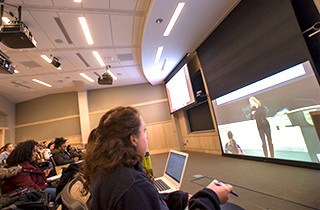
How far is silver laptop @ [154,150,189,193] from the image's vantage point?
125 centimetres

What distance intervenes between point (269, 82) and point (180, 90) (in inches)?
139

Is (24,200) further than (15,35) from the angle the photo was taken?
No

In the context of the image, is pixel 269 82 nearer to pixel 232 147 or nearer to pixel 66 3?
pixel 232 147

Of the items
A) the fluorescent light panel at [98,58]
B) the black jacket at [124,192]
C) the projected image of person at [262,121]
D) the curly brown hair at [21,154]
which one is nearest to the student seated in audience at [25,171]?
the curly brown hair at [21,154]

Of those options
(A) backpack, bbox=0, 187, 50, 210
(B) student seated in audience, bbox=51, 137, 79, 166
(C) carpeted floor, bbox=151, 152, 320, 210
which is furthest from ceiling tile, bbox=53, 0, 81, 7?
(C) carpeted floor, bbox=151, 152, 320, 210

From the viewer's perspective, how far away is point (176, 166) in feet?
4.54

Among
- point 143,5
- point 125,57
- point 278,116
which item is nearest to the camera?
point 278,116

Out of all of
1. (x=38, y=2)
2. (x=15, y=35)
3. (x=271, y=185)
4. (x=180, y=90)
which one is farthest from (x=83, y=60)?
(x=271, y=185)

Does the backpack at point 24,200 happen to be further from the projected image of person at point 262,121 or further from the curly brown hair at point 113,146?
the projected image of person at point 262,121

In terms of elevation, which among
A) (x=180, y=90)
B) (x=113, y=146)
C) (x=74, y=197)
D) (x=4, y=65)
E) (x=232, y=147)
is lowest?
(x=232, y=147)

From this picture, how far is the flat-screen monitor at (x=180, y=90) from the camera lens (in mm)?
5441

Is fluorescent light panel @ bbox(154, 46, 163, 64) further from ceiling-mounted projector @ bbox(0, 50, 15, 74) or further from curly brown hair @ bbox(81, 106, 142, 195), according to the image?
curly brown hair @ bbox(81, 106, 142, 195)

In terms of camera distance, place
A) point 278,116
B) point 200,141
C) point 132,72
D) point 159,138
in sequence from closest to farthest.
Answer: point 278,116
point 200,141
point 132,72
point 159,138

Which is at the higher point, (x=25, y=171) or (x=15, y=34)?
(x=15, y=34)
